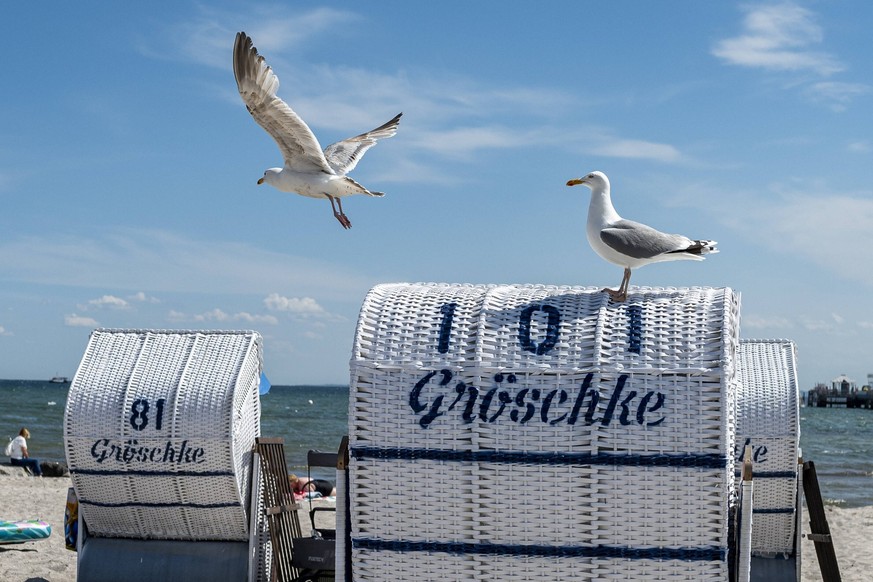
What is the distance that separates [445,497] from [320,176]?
14.3ft

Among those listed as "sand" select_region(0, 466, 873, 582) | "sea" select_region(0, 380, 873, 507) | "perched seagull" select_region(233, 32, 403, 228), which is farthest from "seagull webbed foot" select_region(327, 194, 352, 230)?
"sea" select_region(0, 380, 873, 507)

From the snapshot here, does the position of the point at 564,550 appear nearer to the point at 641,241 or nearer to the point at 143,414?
the point at 641,241

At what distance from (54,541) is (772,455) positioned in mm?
7900

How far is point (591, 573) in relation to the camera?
4.37m

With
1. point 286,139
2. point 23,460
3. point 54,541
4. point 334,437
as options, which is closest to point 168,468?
point 286,139

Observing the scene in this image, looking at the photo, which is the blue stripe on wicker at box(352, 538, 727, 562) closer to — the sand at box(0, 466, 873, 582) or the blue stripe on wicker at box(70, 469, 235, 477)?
the blue stripe on wicker at box(70, 469, 235, 477)

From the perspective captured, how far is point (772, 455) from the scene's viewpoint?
855 centimetres

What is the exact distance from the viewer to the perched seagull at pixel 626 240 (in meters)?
5.02

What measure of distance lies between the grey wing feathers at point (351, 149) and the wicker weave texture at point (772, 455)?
154 inches

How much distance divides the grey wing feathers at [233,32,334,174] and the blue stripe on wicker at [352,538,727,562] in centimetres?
412

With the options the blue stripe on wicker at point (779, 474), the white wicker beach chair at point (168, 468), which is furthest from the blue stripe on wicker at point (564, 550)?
the blue stripe on wicker at point (779, 474)

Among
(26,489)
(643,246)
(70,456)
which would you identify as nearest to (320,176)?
(70,456)

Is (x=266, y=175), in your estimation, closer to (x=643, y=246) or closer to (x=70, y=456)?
(x=70, y=456)

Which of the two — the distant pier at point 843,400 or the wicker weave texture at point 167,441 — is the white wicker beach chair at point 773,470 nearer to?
the wicker weave texture at point 167,441
